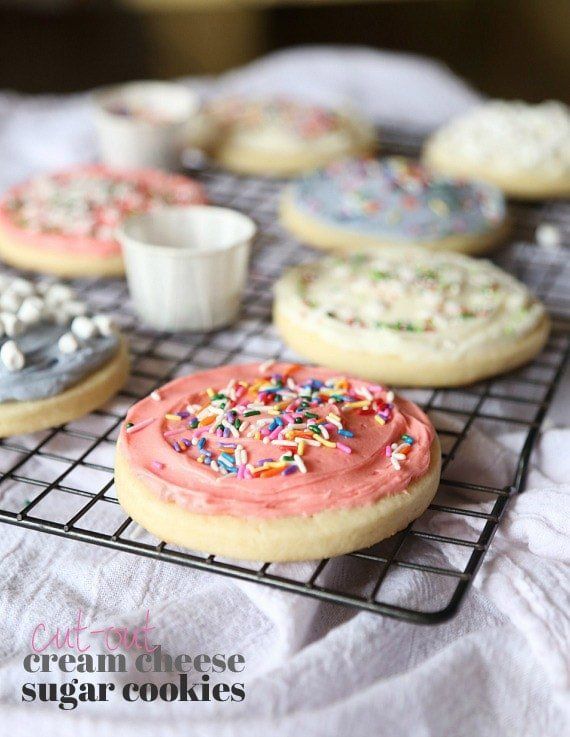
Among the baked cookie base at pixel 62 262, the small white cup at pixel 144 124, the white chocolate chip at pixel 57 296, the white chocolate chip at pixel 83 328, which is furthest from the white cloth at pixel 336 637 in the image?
the small white cup at pixel 144 124

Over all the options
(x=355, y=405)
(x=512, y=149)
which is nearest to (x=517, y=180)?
(x=512, y=149)

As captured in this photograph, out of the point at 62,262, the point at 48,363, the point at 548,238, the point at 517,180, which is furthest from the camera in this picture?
the point at 517,180

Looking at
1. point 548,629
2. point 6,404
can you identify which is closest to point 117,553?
point 6,404

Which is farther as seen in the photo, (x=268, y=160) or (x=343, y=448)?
(x=268, y=160)

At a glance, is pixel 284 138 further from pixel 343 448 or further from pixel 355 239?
pixel 343 448

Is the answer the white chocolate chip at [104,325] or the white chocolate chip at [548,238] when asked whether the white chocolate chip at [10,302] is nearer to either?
the white chocolate chip at [104,325]
